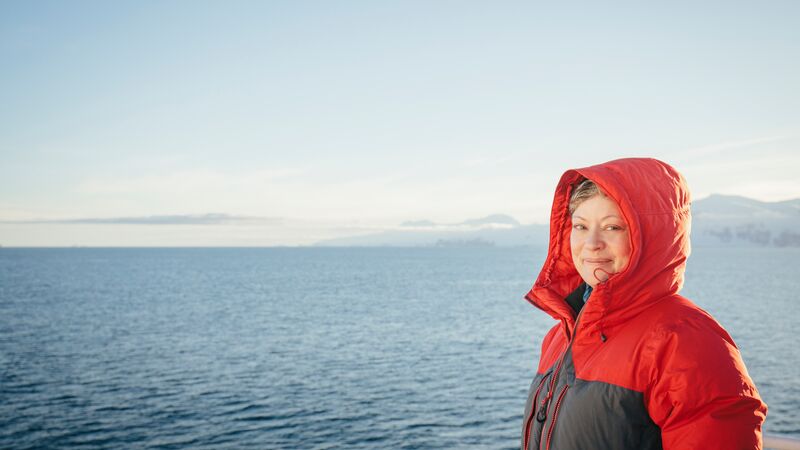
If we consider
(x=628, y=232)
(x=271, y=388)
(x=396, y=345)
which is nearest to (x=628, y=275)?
(x=628, y=232)

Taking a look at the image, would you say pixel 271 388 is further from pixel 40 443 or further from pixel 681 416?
pixel 681 416

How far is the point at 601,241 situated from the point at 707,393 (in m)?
0.71

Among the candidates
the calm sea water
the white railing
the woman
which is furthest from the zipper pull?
the calm sea water

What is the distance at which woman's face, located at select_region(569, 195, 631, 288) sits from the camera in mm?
2299

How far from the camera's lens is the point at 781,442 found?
2.76 meters

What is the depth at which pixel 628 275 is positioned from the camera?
83.9 inches

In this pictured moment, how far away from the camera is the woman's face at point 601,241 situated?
7.54 ft

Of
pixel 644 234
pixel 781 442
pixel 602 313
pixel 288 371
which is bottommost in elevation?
pixel 288 371

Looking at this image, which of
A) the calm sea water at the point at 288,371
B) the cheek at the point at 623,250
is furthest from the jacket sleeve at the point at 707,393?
the calm sea water at the point at 288,371

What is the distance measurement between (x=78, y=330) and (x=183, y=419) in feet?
92.5

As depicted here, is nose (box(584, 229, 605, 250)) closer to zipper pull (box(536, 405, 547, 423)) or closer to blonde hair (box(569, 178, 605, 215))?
blonde hair (box(569, 178, 605, 215))

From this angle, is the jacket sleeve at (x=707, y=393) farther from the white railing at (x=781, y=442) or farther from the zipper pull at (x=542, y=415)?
the white railing at (x=781, y=442)

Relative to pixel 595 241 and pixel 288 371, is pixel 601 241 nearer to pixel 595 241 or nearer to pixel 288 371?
pixel 595 241

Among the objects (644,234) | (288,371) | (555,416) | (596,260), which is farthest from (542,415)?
(288,371)
